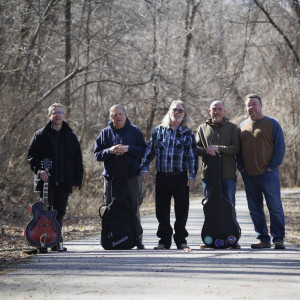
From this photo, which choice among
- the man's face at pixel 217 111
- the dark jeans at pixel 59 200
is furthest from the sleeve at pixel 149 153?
the dark jeans at pixel 59 200

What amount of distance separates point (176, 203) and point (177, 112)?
4.03ft

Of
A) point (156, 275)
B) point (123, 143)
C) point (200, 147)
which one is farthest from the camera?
point (200, 147)

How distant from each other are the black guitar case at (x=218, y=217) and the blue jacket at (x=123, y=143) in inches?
37.8

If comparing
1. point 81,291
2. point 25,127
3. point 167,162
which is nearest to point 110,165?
point 167,162

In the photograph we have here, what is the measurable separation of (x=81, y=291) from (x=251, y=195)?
13.7 feet

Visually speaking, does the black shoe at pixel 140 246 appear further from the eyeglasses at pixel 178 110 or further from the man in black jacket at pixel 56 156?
the eyeglasses at pixel 178 110

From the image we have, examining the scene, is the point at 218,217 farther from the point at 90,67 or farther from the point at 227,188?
the point at 90,67

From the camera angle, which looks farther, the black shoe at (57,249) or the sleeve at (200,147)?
the sleeve at (200,147)

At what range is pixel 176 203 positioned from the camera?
9438 mm

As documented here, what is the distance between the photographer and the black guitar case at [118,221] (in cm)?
933

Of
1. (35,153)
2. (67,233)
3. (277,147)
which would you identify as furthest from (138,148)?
(67,233)

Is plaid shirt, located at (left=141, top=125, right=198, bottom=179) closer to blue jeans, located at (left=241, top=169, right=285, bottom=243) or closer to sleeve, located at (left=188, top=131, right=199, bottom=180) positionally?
sleeve, located at (left=188, top=131, right=199, bottom=180)

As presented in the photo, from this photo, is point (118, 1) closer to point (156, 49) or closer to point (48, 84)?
point (48, 84)

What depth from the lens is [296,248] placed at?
9555 millimetres
